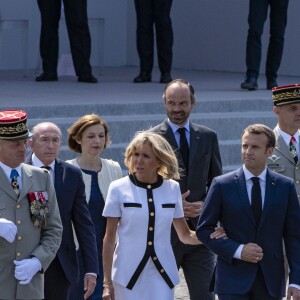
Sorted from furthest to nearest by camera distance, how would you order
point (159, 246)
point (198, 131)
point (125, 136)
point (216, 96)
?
point (216, 96)
point (125, 136)
point (198, 131)
point (159, 246)

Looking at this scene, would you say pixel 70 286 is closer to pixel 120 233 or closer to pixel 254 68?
pixel 120 233

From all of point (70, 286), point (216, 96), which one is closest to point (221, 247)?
Result: point (70, 286)

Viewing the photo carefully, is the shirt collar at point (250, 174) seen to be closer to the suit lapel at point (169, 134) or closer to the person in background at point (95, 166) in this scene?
the suit lapel at point (169, 134)

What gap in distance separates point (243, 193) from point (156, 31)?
6853mm

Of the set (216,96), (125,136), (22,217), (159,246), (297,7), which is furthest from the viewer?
(297,7)

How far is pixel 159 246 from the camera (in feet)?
20.9

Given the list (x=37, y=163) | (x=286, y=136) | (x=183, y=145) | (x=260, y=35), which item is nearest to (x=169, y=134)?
(x=183, y=145)

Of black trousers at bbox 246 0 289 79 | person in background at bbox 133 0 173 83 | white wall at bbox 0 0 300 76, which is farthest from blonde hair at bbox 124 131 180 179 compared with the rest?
white wall at bbox 0 0 300 76

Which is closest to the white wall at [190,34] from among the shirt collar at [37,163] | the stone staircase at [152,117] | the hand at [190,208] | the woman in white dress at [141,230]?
the stone staircase at [152,117]

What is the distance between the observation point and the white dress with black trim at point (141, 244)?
6.33 metres

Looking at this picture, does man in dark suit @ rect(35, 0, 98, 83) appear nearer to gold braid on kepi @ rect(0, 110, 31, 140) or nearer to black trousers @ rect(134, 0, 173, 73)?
black trousers @ rect(134, 0, 173, 73)

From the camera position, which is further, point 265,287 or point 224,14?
point 224,14

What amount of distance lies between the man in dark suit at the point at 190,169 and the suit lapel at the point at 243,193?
95 cm

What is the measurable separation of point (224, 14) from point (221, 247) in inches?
402
